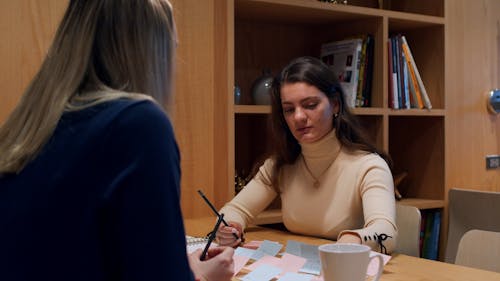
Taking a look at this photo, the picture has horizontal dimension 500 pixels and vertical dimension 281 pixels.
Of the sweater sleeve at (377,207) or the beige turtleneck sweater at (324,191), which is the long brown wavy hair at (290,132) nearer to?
the beige turtleneck sweater at (324,191)

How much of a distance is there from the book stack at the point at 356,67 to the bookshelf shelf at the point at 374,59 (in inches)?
1.3

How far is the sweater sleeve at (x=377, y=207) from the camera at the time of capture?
1.70 meters

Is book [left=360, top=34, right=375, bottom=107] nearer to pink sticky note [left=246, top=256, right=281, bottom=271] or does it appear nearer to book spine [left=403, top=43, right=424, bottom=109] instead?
book spine [left=403, top=43, right=424, bottom=109]

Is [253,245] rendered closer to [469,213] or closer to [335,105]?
[335,105]

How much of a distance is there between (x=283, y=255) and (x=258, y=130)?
137cm

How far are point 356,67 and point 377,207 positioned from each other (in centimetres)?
102

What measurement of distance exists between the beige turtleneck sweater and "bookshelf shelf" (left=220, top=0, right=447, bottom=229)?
0.27 metres

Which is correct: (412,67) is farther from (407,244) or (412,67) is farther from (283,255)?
(283,255)

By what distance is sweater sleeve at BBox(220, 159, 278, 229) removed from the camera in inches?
82.4

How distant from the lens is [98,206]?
2.16ft

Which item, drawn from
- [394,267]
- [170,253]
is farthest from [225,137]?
[170,253]

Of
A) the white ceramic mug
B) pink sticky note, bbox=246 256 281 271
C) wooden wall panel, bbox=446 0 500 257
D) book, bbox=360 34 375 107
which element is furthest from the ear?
the white ceramic mug

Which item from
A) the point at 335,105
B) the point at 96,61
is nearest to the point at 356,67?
the point at 335,105

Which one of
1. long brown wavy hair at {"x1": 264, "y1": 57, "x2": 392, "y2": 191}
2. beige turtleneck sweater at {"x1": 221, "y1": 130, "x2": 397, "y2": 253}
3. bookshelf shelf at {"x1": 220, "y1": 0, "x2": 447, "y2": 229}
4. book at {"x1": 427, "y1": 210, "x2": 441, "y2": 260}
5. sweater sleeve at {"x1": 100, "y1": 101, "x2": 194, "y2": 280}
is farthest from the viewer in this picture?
book at {"x1": 427, "y1": 210, "x2": 441, "y2": 260}
